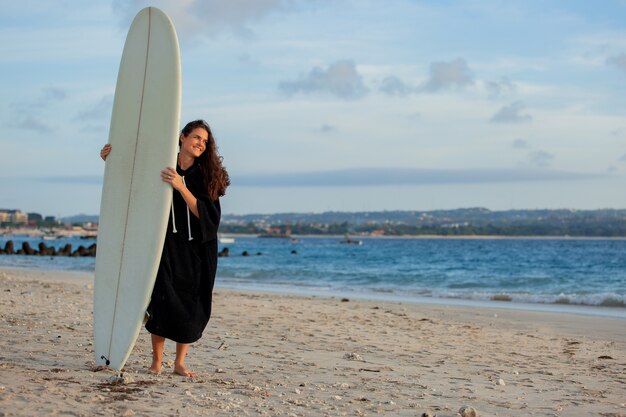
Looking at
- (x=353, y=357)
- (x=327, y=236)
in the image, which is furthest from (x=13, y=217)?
(x=353, y=357)

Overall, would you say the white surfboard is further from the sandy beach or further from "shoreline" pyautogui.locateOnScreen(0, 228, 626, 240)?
"shoreline" pyautogui.locateOnScreen(0, 228, 626, 240)

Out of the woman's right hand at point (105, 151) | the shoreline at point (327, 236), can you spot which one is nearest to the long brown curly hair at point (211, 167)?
the woman's right hand at point (105, 151)

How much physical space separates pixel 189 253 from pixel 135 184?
620mm

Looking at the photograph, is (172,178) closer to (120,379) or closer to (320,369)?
(120,379)

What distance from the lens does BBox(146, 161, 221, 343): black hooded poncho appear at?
5020 millimetres

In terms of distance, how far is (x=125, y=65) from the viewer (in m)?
5.53

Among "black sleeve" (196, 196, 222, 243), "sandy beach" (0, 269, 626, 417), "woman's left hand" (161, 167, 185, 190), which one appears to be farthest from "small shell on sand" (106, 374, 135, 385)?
"woman's left hand" (161, 167, 185, 190)

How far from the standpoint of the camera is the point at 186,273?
16.7 feet

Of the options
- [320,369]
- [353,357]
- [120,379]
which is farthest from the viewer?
[353,357]

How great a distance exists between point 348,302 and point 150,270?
29.0 ft

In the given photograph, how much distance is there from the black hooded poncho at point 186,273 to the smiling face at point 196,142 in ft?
0.68

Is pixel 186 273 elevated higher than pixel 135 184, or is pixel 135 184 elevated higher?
pixel 135 184

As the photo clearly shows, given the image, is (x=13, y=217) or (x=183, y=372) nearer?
(x=183, y=372)

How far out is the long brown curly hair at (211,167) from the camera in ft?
17.0
